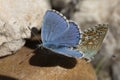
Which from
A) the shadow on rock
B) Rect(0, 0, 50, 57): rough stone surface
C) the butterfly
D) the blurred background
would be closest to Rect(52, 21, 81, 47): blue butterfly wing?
the butterfly

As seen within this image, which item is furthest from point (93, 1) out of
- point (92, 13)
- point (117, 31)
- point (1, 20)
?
point (1, 20)

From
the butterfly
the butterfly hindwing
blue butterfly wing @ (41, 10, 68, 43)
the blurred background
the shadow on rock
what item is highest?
blue butterfly wing @ (41, 10, 68, 43)

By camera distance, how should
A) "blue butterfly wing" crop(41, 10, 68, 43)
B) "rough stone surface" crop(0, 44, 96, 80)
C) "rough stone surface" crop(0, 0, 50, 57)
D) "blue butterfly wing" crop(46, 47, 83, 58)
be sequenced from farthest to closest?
"rough stone surface" crop(0, 0, 50, 57), "rough stone surface" crop(0, 44, 96, 80), "blue butterfly wing" crop(41, 10, 68, 43), "blue butterfly wing" crop(46, 47, 83, 58)

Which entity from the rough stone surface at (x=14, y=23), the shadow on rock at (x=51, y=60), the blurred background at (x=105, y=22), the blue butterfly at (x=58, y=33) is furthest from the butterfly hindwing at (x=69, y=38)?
the blurred background at (x=105, y=22)

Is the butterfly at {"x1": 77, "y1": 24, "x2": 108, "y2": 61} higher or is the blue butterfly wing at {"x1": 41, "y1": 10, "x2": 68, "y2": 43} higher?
the blue butterfly wing at {"x1": 41, "y1": 10, "x2": 68, "y2": 43}

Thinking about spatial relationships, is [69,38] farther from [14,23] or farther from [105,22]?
[105,22]

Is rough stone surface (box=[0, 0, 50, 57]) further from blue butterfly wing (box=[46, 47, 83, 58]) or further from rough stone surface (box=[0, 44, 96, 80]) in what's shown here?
blue butterfly wing (box=[46, 47, 83, 58])

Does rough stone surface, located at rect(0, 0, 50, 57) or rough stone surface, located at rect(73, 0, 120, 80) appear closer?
rough stone surface, located at rect(0, 0, 50, 57)

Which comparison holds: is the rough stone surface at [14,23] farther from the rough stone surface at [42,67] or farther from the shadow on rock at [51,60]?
the shadow on rock at [51,60]

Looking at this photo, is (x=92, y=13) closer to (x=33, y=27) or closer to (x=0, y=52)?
(x=33, y=27)
